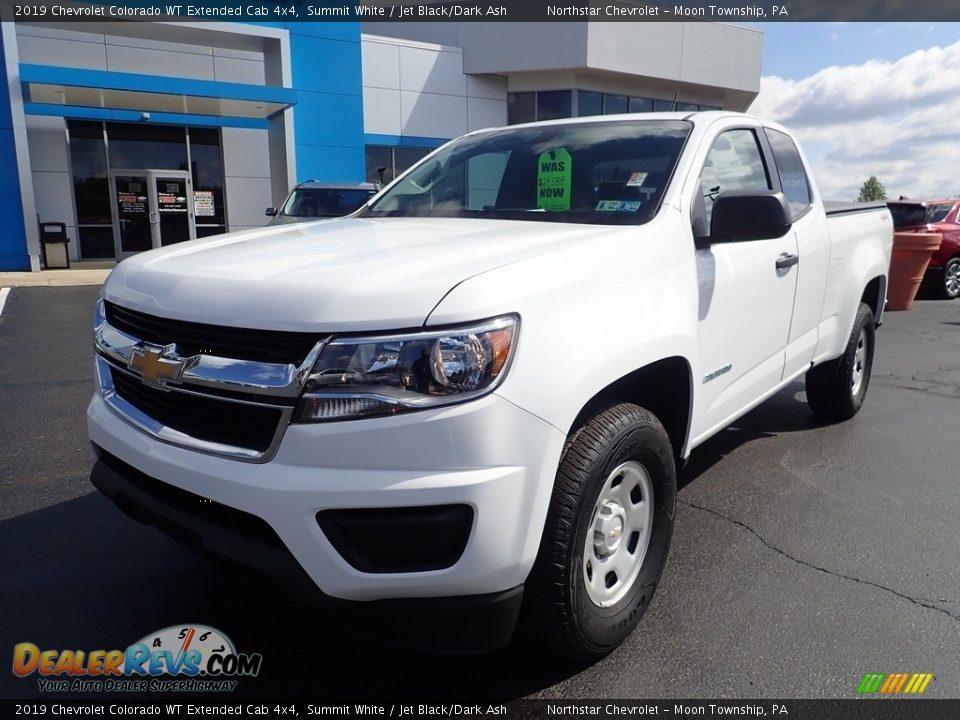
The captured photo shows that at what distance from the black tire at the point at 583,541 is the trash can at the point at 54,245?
1611 centimetres

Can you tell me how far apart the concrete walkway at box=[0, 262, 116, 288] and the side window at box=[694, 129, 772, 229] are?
11888 millimetres

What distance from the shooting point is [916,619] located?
275cm

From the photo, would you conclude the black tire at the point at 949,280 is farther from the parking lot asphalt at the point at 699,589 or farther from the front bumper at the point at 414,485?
the front bumper at the point at 414,485

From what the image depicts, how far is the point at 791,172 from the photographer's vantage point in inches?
164

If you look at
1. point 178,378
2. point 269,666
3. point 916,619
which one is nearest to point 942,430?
point 916,619

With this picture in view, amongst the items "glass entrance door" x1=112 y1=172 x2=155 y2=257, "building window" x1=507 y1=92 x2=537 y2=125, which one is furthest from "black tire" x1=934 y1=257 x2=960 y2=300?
"glass entrance door" x1=112 y1=172 x2=155 y2=257

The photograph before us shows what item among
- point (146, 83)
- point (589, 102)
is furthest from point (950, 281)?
point (146, 83)

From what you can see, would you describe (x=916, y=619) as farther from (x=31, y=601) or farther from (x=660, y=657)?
(x=31, y=601)

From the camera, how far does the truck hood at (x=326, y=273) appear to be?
A: 6.19 ft

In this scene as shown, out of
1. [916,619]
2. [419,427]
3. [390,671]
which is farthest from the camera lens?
[916,619]

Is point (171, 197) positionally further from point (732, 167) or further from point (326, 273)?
point (326, 273)

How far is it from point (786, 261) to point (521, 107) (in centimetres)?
1953

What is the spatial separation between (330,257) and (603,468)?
1067 millimetres

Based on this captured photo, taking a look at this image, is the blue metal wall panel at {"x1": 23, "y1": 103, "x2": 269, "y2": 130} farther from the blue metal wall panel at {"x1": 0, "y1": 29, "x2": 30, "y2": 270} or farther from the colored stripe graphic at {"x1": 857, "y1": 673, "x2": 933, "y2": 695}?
the colored stripe graphic at {"x1": 857, "y1": 673, "x2": 933, "y2": 695}
